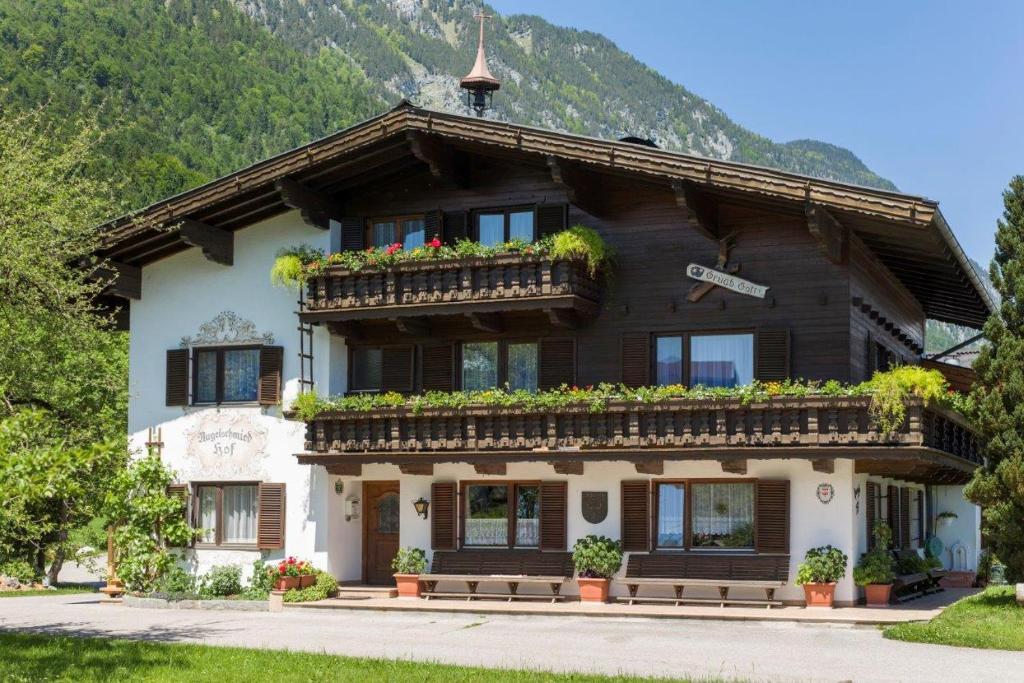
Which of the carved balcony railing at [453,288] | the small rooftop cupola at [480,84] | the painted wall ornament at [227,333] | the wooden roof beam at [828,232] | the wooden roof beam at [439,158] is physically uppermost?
the small rooftop cupola at [480,84]

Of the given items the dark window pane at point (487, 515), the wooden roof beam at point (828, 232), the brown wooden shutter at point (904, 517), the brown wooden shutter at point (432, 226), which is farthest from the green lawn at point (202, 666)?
the brown wooden shutter at point (904, 517)

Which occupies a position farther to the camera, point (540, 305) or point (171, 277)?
point (171, 277)

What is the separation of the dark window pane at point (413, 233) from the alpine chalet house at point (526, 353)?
0.08 m

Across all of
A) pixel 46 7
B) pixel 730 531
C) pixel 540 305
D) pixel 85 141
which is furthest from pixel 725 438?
pixel 46 7

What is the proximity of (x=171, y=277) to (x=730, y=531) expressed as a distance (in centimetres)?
1283

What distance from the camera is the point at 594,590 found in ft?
82.9

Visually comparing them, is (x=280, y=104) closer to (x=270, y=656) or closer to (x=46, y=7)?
(x=46, y=7)

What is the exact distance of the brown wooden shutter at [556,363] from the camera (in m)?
26.8

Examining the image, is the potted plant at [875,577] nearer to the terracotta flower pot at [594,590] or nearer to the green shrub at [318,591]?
the terracotta flower pot at [594,590]

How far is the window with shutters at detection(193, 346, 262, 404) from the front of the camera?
2897 cm

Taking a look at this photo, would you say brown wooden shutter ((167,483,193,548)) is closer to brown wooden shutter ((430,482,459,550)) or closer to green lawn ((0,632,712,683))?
brown wooden shutter ((430,482,459,550))

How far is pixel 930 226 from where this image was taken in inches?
894

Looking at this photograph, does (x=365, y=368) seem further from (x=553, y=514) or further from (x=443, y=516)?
(x=553, y=514)

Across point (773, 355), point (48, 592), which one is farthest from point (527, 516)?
point (48, 592)
